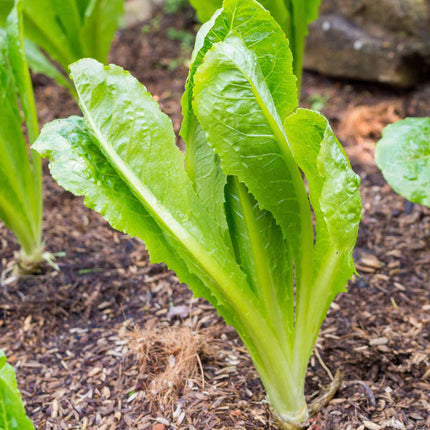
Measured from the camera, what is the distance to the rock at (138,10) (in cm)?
537

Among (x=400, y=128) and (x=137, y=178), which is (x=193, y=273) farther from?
(x=400, y=128)

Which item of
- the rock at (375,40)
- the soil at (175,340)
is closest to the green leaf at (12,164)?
the soil at (175,340)

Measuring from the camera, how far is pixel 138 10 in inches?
216

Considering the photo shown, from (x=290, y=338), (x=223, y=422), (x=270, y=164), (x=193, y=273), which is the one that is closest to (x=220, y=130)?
(x=270, y=164)

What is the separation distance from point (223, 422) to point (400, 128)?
1365 mm

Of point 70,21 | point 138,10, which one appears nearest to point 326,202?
point 70,21

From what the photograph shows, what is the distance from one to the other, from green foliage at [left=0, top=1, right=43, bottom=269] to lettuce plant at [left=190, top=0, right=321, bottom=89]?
2.55ft

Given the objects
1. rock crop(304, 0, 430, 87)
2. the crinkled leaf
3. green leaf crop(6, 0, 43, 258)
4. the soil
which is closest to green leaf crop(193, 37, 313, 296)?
the crinkled leaf

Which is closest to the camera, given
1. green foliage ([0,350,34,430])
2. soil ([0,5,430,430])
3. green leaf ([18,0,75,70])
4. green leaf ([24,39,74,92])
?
green foliage ([0,350,34,430])

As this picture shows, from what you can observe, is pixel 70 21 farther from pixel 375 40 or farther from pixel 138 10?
→ pixel 138 10

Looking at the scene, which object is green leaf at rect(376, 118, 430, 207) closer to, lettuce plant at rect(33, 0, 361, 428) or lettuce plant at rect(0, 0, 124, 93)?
lettuce plant at rect(33, 0, 361, 428)

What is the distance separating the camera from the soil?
1.72 meters

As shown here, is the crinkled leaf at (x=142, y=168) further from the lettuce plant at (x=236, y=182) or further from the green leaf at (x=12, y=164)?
the green leaf at (x=12, y=164)

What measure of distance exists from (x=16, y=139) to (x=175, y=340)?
1139mm
